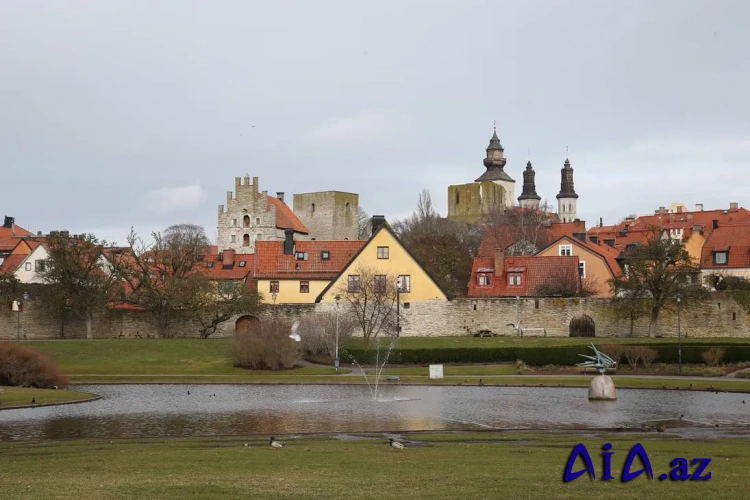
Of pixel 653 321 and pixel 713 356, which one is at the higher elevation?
pixel 653 321

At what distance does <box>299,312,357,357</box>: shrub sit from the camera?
177 ft

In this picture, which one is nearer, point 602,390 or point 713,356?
point 602,390

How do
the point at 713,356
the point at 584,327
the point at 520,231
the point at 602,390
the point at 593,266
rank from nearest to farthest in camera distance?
the point at 602,390 → the point at 713,356 → the point at 584,327 → the point at 593,266 → the point at 520,231

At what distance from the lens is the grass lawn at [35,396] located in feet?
106

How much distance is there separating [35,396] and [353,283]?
106 ft

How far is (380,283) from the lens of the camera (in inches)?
2522

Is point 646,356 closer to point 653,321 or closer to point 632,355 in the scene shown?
point 632,355

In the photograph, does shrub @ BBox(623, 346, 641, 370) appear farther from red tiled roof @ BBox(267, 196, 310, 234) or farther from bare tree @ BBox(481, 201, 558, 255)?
red tiled roof @ BBox(267, 196, 310, 234)

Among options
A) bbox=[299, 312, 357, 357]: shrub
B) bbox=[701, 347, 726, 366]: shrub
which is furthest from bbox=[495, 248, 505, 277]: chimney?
bbox=[701, 347, 726, 366]: shrub

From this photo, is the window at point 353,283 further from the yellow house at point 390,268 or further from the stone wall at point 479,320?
the stone wall at point 479,320

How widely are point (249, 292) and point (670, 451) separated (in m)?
48.0

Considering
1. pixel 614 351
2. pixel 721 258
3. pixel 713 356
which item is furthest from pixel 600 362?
pixel 721 258

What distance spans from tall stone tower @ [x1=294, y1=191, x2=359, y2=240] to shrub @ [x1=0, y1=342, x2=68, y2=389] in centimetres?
7935

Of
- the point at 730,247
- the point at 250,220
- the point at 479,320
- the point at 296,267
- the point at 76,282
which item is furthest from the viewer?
the point at 250,220
